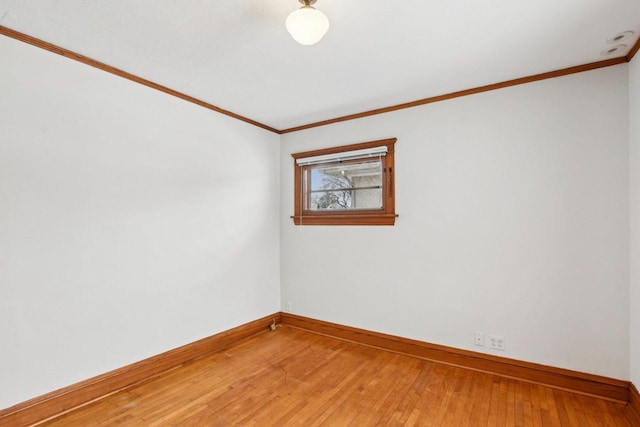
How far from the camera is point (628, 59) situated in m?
2.21

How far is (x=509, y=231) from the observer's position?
8.48ft

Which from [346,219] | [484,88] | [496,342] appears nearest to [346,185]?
[346,219]

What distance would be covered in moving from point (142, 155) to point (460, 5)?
2.55m

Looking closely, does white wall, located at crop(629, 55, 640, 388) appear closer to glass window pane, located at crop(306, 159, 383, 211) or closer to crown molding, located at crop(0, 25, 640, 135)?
crown molding, located at crop(0, 25, 640, 135)

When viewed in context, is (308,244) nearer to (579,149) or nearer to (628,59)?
(579,149)

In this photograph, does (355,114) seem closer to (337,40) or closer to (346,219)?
(346,219)

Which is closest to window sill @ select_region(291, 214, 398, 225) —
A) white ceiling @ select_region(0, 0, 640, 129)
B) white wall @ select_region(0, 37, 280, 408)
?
white wall @ select_region(0, 37, 280, 408)

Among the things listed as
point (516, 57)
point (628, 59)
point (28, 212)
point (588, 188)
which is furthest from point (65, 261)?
point (628, 59)

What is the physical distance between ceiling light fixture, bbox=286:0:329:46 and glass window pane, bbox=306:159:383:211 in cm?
184

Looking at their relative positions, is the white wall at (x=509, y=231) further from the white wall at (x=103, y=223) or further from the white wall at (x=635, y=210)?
the white wall at (x=103, y=223)

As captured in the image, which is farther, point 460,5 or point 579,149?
point 579,149

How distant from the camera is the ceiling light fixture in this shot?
5.20 feet

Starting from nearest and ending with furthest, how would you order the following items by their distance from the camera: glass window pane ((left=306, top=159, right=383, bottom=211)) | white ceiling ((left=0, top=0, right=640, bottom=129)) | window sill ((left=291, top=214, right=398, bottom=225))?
white ceiling ((left=0, top=0, right=640, bottom=129)) < window sill ((left=291, top=214, right=398, bottom=225)) < glass window pane ((left=306, top=159, right=383, bottom=211))

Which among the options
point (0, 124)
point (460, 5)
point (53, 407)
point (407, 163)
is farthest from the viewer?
point (407, 163)
